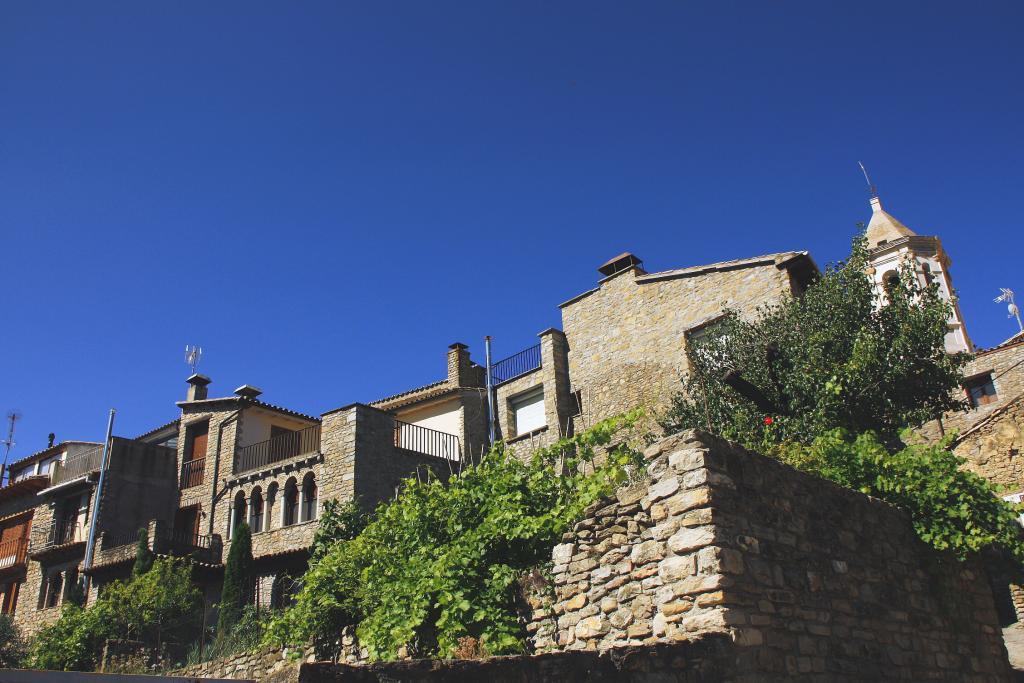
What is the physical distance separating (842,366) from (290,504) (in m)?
15.9

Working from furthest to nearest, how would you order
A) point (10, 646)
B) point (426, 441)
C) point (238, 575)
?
point (426, 441), point (10, 646), point (238, 575)

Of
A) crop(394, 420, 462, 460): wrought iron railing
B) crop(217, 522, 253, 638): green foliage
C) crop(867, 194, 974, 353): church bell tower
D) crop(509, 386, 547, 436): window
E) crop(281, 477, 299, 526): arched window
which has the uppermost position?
crop(867, 194, 974, 353): church bell tower

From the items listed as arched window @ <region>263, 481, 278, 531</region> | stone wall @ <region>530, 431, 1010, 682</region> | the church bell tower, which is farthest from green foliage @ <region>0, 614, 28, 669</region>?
the church bell tower

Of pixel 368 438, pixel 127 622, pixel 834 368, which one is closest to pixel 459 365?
pixel 368 438

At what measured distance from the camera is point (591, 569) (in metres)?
7.14

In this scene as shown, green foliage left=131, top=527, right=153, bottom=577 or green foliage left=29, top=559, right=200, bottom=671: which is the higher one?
green foliage left=131, top=527, right=153, bottom=577

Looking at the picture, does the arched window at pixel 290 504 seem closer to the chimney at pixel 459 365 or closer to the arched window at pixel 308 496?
the arched window at pixel 308 496

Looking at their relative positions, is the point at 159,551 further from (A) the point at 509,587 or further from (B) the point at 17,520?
(A) the point at 509,587

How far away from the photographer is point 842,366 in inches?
592

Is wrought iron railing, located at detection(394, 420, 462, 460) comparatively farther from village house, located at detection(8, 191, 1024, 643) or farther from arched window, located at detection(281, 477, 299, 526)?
arched window, located at detection(281, 477, 299, 526)

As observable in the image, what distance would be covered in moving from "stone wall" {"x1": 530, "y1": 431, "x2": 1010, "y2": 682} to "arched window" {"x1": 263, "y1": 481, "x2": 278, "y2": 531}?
1788 cm

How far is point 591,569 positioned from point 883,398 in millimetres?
10131

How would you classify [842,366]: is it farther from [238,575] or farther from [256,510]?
[256,510]

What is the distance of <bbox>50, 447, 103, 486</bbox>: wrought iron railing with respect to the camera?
30.3m
